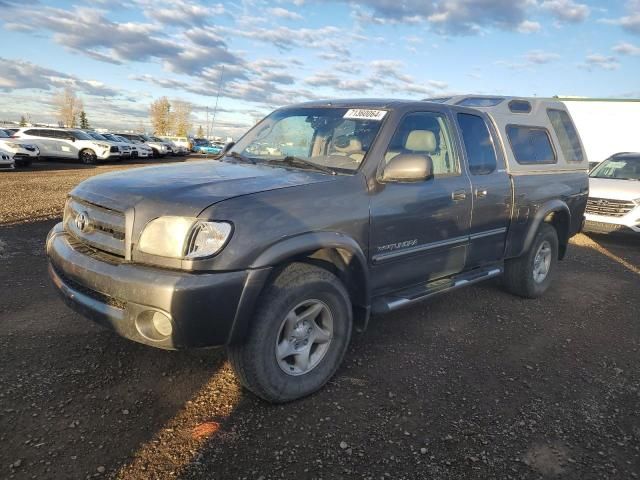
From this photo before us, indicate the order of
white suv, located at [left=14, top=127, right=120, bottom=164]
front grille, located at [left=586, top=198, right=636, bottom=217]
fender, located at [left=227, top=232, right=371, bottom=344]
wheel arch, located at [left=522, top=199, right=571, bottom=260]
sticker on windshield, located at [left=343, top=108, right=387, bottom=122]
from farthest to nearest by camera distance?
white suv, located at [left=14, top=127, right=120, bottom=164], front grille, located at [left=586, top=198, right=636, bottom=217], wheel arch, located at [left=522, top=199, right=571, bottom=260], sticker on windshield, located at [left=343, top=108, right=387, bottom=122], fender, located at [left=227, top=232, right=371, bottom=344]

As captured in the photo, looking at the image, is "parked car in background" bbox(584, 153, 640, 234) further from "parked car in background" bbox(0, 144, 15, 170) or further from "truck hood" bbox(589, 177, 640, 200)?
"parked car in background" bbox(0, 144, 15, 170)

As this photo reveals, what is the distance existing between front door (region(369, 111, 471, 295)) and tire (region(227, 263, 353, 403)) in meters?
0.46

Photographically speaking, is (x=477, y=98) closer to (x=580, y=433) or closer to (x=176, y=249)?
(x=580, y=433)

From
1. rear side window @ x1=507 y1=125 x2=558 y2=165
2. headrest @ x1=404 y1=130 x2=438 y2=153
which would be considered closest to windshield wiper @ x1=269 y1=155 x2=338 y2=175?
headrest @ x1=404 y1=130 x2=438 y2=153

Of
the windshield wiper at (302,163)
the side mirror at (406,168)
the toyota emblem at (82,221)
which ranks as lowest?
the toyota emblem at (82,221)

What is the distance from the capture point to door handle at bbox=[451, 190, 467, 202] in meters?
3.85

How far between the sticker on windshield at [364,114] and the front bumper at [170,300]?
5.39 feet

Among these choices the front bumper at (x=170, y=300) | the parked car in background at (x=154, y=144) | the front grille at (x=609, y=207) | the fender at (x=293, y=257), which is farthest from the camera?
the parked car in background at (x=154, y=144)

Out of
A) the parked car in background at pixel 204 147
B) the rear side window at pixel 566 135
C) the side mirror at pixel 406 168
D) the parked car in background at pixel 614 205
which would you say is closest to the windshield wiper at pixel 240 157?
the side mirror at pixel 406 168

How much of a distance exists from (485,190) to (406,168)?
125 cm

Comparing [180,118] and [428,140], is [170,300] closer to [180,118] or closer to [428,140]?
[428,140]

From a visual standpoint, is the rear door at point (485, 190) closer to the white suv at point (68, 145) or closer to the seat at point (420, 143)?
the seat at point (420, 143)

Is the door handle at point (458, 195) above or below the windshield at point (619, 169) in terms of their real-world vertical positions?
below

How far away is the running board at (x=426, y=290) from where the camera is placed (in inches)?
137
